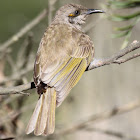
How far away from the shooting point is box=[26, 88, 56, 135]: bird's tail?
3312mm

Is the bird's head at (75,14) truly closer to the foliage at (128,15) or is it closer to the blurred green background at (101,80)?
the foliage at (128,15)

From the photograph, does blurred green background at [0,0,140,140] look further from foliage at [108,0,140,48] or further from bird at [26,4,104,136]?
foliage at [108,0,140,48]

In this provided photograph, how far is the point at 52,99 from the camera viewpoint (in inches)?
139

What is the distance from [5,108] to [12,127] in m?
0.23

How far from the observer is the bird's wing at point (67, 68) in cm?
352

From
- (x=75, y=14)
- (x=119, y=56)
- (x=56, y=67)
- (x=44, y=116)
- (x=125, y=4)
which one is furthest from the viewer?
(x=75, y=14)

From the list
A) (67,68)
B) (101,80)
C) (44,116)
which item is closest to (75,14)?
(67,68)

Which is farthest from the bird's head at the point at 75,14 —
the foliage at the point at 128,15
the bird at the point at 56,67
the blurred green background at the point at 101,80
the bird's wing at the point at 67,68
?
the blurred green background at the point at 101,80

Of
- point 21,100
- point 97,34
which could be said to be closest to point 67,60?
point 21,100

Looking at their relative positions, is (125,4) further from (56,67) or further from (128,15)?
(56,67)

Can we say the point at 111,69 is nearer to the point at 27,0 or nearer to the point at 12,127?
the point at 27,0

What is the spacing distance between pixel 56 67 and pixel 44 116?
518 mm

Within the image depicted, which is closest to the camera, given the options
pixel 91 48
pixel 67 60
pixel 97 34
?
pixel 67 60

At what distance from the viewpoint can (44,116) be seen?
11.2 feet
